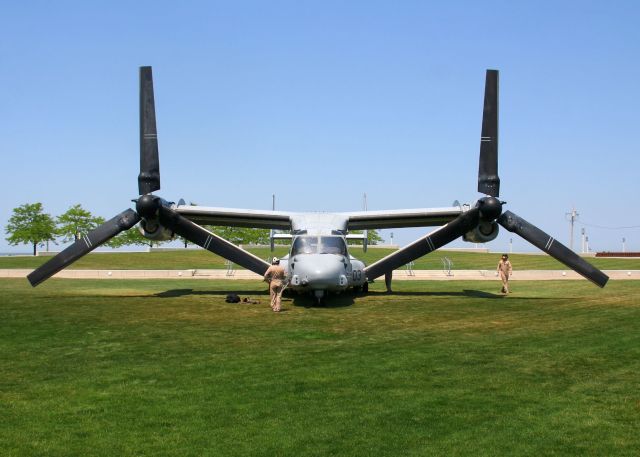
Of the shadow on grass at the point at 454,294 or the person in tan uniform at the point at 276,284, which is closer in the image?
the person in tan uniform at the point at 276,284

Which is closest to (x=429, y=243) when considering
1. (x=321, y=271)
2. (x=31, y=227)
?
(x=321, y=271)

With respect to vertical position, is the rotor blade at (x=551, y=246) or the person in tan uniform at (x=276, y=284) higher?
the rotor blade at (x=551, y=246)

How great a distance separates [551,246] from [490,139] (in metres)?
4.57

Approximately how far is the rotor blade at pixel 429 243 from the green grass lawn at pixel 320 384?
694cm

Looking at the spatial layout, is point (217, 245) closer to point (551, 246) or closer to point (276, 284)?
point (276, 284)

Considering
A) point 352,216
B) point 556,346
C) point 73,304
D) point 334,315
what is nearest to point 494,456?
point 556,346

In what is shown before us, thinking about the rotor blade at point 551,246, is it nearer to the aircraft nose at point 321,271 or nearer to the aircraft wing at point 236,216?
the aircraft nose at point 321,271

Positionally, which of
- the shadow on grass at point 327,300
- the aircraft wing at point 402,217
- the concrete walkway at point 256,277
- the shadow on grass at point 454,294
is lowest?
the shadow on grass at point 327,300

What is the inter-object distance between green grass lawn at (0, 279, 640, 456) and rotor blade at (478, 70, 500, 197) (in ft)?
23.6

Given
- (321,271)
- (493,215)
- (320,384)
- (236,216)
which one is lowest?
(320,384)

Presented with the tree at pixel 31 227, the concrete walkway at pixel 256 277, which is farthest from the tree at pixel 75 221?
the concrete walkway at pixel 256 277

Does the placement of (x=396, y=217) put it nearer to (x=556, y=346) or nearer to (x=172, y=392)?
(x=556, y=346)

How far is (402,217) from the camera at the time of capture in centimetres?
2598

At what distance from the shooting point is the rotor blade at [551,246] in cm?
2284
